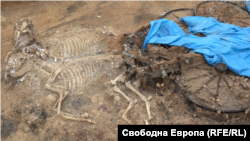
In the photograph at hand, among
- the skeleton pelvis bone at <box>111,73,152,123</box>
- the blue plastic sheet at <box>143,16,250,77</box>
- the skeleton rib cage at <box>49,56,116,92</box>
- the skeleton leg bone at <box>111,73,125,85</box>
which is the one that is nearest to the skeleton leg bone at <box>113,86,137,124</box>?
the skeleton pelvis bone at <box>111,73,152,123</box>

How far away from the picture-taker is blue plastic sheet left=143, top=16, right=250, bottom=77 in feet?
14.7

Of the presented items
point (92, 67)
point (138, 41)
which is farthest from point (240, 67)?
point (92, 67)

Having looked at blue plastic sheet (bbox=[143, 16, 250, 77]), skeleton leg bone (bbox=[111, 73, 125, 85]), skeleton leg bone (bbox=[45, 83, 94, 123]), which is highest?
blue plastic sheet (bbox=[143, 16, 250, 77])

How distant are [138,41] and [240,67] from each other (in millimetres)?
2684

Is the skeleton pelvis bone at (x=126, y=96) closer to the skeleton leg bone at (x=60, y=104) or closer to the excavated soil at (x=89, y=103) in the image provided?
the excavated soil at (x=89, y=103)

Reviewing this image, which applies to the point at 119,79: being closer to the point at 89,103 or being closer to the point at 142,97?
the point at 142,97

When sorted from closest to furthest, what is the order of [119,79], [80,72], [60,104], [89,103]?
[60,104]
[89,103]
[119,79]
[80,72]

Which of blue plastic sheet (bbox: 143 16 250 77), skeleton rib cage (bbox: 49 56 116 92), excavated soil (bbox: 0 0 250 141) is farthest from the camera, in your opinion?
skeleton rib cage (bbox: 49 56 116 92)

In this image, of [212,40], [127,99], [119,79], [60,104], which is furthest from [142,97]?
[212,40]

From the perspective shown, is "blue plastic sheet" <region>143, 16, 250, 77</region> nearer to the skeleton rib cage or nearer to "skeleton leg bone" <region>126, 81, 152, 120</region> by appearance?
the skeleton rib cage

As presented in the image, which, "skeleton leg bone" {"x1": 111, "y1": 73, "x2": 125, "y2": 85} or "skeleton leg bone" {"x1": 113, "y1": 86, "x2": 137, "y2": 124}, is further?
"skeleton leg bone" {"x1": 111, "y1": 73, "x2": 125, "y2": 85}

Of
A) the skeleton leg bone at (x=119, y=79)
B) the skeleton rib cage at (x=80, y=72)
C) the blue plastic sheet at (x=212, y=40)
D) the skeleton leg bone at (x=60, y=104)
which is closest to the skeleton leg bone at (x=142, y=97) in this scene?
the skeleton leg bone at (x=119, y=79)

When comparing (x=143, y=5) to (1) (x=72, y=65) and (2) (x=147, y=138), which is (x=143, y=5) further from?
(2) (x=147, y=138)

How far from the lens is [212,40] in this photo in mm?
4902
